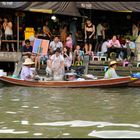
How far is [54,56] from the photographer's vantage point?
15844 millimetres

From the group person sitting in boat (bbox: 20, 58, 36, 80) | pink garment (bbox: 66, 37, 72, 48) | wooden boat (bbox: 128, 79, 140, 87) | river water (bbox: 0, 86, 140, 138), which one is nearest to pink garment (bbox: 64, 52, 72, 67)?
pink garment (bbox: 66, 37, 72, 48)

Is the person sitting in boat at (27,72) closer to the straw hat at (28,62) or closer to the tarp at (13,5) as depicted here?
the straw hat at (28,62)

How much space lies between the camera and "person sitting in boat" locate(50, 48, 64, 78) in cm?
1573

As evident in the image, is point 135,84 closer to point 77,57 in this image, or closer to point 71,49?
point 77,57

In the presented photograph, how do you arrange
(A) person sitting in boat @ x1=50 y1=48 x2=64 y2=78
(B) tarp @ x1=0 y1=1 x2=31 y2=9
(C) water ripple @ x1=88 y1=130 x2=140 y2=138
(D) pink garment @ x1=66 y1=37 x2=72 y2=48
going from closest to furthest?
1. (C) water ripple @ x1=88 y1=130 x2=140 y2=138
2. (A) person sitting in boat @ x1=50 y1=48 x2=64 y2=78
3. (B) tarp @ x1=0 y1=1 x2=31 y2=9
4. (D) pink garment @ x1=66 y1=37 x2=72 y2=48

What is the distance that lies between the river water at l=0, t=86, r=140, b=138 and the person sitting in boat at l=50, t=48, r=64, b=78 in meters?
1.15

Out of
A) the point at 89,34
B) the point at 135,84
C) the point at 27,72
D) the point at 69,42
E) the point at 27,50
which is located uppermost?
the point at 89,34

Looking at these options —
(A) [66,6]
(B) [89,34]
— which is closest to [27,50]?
(A) [66,6]

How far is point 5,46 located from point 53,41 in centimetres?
249

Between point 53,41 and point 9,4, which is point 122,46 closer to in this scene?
point 53,41

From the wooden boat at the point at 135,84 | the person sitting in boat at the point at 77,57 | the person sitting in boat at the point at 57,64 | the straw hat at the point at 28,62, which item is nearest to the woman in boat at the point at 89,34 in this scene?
the person sitting in boat at the point at 77,57

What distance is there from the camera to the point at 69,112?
10531mm

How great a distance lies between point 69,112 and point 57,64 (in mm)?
5389

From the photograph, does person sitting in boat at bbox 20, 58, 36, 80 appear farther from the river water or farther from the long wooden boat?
the river water
